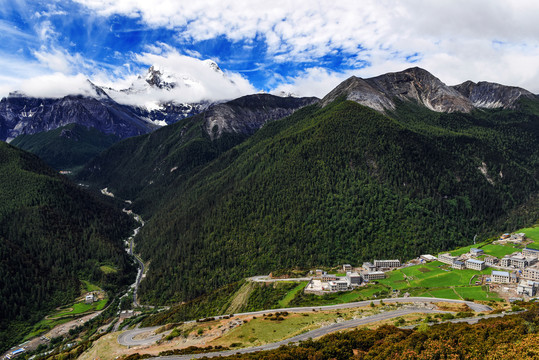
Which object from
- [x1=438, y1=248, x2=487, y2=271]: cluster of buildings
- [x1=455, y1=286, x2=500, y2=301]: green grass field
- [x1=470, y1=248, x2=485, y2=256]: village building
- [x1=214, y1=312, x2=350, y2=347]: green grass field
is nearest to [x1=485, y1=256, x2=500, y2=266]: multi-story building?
[x1=438, y1=248, x2=487, y2=271]: cluster of buildings

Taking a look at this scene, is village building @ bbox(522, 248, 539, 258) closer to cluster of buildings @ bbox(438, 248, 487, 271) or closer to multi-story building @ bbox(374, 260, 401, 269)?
cluster of buildings @ bbox(438, 248, 487, 271)

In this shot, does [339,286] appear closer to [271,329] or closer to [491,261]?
[271,329]

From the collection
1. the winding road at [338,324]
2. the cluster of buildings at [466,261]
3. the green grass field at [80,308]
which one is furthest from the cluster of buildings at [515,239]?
the green grass field at [80,308]

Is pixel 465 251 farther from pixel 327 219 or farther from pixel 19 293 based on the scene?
pixel 19 293

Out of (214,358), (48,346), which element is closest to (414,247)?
(214,358)

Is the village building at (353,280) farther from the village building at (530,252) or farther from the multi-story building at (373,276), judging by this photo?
the village building at (530,252)

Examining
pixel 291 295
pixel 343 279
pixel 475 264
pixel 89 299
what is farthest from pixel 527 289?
pixel 89 299
